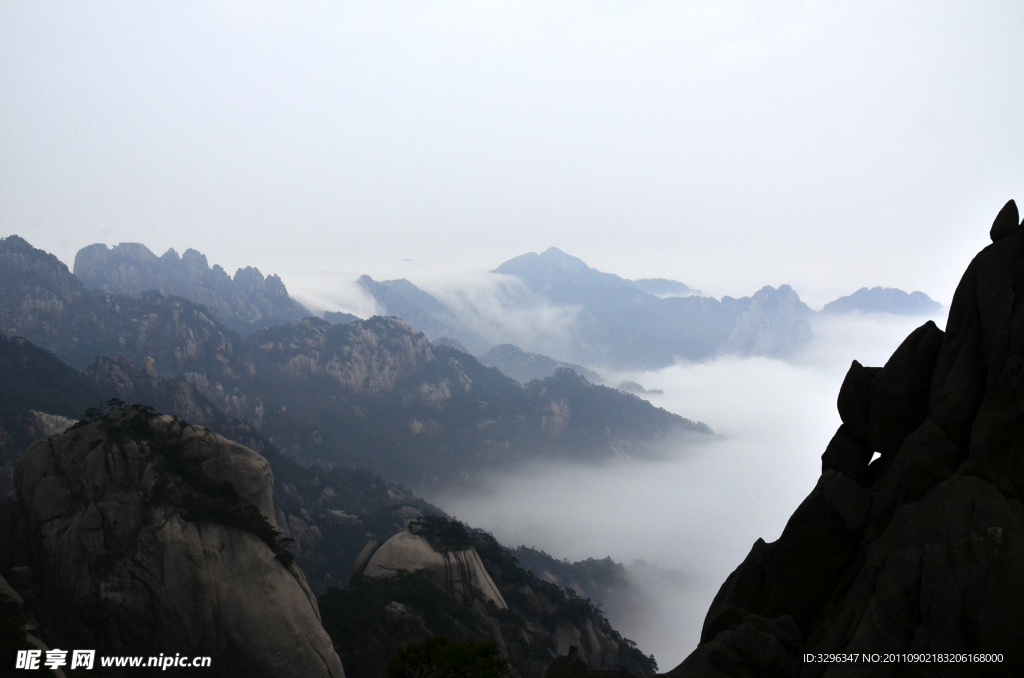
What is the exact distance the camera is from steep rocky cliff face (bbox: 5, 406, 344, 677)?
47594 millimetres

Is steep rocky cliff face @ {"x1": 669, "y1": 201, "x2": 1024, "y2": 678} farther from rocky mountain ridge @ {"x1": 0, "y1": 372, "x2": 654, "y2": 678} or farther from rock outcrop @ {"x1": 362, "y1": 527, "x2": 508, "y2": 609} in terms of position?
rock outcrop @ {"x1": 362, "y1": 527, "x2": 508, "y2": 609}

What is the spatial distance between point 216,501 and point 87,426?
630 inches

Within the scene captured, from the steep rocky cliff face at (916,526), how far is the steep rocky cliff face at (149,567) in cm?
3690

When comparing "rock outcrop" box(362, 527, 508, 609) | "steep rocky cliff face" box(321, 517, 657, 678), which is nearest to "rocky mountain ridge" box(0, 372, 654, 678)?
"steep rocky cliff face" box(321, 517, 657, 678)

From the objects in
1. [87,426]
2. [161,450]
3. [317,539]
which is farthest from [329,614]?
[317,539]

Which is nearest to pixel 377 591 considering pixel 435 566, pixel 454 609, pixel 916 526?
pixel 435 566

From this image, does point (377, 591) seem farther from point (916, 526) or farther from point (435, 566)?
point (916, 526)

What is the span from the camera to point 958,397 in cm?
2419

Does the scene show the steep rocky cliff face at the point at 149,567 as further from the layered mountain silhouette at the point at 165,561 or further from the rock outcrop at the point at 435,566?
the rock outcrop at the point at 435,566

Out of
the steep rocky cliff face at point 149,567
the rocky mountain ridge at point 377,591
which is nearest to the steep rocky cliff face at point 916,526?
the steep rocky cliff face at point 149,567

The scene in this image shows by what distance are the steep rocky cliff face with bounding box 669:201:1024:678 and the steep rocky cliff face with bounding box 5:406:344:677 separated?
3690 centimetres

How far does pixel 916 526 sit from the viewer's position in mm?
22656

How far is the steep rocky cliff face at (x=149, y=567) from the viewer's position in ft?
156

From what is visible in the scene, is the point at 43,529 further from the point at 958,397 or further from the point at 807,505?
the point at 958,397
